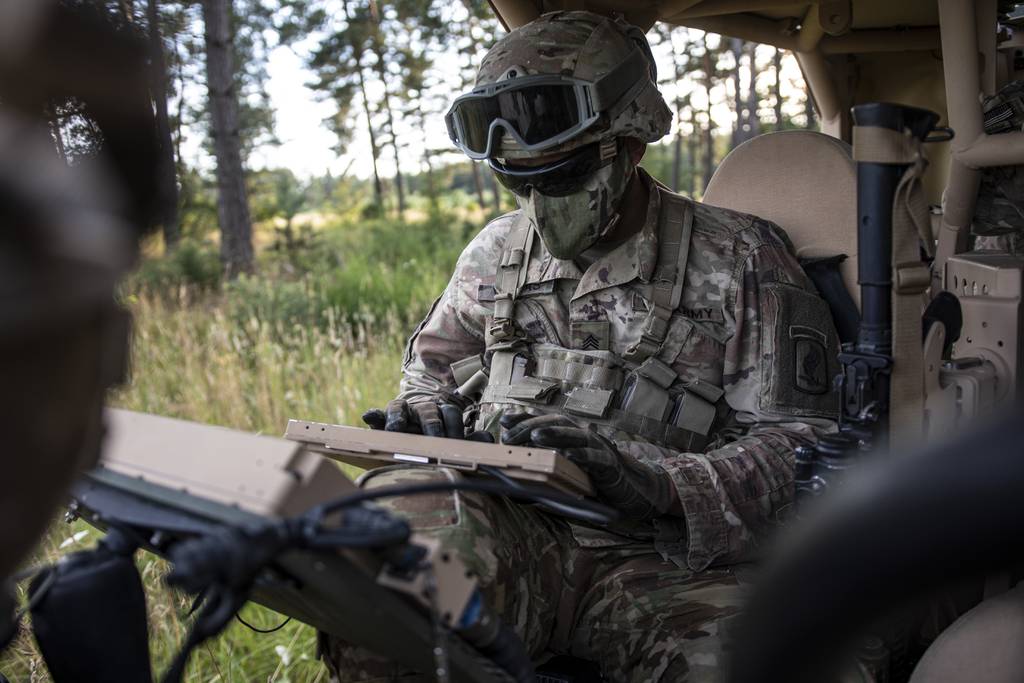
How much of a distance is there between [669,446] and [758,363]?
0.30m

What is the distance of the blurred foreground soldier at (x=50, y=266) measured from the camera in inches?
32.0

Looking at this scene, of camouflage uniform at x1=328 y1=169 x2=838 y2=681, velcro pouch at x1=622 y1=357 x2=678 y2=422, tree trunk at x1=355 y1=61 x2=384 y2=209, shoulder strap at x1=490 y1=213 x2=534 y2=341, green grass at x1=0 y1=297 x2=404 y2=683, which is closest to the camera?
camouflage uniform at x1=328 y1=169 x2=838 y2=681

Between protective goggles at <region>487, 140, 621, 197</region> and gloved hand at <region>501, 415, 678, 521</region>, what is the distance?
2.24 feet

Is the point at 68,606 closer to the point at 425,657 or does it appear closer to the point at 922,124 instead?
the point at 425,657

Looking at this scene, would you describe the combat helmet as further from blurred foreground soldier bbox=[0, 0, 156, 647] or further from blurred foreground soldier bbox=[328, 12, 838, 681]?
blurred foreground soldier bbox=[0, 0, 156, 647]

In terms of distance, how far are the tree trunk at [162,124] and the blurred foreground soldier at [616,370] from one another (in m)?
0.99

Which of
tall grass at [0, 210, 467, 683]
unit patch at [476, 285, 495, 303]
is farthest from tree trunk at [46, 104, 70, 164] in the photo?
unit patch at [476, 285, 495, 303]

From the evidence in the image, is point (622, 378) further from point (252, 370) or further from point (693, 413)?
point (252, 370)

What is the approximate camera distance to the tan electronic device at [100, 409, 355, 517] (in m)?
1.18

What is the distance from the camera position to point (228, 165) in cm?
1168

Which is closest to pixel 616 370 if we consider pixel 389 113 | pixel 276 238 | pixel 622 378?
pixel 622 378

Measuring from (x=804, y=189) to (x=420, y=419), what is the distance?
1316mm

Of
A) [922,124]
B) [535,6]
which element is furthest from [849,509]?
[535,6]

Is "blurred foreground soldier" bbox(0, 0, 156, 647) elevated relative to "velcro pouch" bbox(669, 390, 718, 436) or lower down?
elevated
